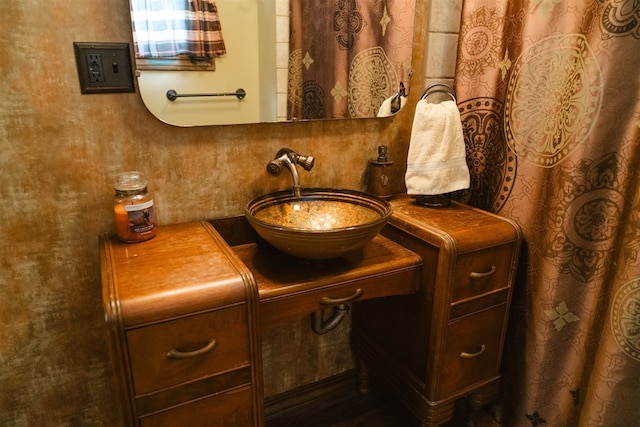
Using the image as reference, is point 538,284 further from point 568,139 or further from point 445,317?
point 568,139

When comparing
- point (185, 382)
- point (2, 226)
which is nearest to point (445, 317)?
point (185, 382)

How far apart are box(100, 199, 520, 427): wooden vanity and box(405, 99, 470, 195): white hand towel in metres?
0.09

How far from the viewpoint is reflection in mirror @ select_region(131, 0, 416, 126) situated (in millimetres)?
1127

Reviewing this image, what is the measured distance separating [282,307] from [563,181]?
809mm

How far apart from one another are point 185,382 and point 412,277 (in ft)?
2.07

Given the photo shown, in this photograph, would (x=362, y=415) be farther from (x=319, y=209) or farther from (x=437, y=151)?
(x=437, y=151)

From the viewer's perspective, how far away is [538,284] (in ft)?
4.08

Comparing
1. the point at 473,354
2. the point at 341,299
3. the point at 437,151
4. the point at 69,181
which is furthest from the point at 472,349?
the point at 69,181

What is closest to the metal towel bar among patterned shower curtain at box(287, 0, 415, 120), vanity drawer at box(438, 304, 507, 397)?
patterned shower curtain at box(287, 0, 415, 120)

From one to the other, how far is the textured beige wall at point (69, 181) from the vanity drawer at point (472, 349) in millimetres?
682

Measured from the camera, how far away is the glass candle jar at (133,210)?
3.39 ft

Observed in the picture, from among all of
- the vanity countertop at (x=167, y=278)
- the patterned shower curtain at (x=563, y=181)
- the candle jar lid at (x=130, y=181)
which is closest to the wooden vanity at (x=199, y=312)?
the vanity countertop at (x=167, y=278)

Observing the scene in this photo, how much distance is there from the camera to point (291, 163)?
1.25 m

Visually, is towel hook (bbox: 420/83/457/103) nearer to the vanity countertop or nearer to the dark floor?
the vanity countertop
